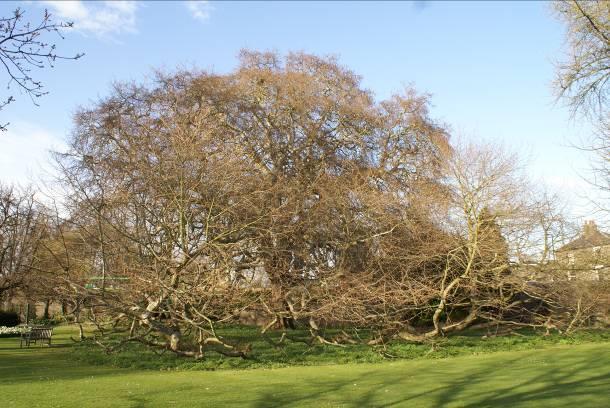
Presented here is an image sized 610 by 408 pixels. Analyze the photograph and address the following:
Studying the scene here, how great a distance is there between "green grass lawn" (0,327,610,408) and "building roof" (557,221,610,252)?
4.90 metres

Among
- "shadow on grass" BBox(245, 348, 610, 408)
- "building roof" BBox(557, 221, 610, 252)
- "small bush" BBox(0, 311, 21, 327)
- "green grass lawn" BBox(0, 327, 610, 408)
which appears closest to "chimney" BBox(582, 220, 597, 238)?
"building roof" BBox(557, 221, 610, 252)

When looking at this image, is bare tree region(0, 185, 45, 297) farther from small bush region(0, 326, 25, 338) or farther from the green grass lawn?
the green grass lawn

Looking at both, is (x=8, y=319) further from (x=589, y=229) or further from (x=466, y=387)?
(x=589, y=229)

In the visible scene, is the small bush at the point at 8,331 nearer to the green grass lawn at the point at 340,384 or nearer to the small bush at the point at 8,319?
the small bush at the point at 8,319

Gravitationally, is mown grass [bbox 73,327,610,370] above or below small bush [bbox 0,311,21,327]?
below

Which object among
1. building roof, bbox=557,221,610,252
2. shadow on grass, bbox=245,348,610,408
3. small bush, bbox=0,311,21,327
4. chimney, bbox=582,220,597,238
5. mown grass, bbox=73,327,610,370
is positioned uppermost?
chimney, bbox=582,220,597,238

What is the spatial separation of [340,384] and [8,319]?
93.4 ft

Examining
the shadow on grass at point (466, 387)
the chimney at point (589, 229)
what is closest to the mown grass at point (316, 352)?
the shadow on grass at point (466, 387)

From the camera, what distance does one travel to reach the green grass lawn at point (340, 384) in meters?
9.23

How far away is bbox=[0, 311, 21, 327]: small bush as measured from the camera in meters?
32.7

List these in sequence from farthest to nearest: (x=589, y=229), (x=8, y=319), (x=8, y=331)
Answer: (x=8, y=319) < (x=8, y=331) < (x=589, y=229)

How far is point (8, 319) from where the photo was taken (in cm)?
3306

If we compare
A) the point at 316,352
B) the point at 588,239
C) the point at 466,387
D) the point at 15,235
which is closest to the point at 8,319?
the point at 15,235

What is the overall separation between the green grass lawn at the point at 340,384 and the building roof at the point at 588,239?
4.90m
